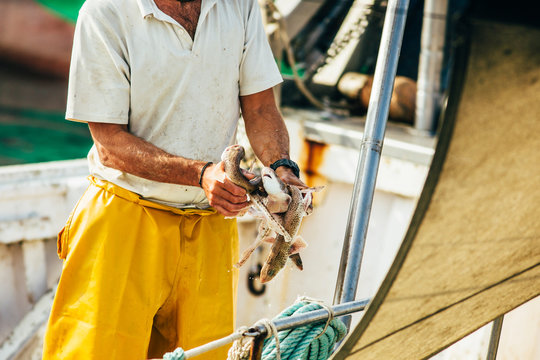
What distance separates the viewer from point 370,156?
182 cm

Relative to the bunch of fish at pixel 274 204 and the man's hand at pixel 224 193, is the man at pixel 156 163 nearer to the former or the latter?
the man's hand at pixel 224 193

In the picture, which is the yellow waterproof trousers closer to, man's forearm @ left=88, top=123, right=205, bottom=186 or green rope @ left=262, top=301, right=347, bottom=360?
man's forearm @ left=88, top=123, right=205, bottom=186

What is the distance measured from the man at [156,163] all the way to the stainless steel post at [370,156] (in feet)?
0.75

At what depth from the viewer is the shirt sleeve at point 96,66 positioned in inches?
75.5

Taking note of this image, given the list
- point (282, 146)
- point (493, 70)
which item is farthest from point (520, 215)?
point (282, 146)

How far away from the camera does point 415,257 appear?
987 millimetres

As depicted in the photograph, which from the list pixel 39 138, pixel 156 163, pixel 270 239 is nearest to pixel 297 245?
pixel 270 239

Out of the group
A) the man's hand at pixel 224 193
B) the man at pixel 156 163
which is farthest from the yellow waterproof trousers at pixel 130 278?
the man's hand at pixel 224 193

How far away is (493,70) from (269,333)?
0.80 meters

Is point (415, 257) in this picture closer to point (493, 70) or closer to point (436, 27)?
A: point (493, 70)

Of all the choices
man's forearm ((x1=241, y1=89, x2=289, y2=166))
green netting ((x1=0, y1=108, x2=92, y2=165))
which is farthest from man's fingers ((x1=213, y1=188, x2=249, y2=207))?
green netting ((x1=0, y1=108, x2=92, y2=165))

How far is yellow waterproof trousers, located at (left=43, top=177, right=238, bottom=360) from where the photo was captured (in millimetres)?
2076

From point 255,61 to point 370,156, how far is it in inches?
26.6

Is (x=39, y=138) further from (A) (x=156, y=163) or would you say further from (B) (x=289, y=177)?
(B) (x=289, y=177)
